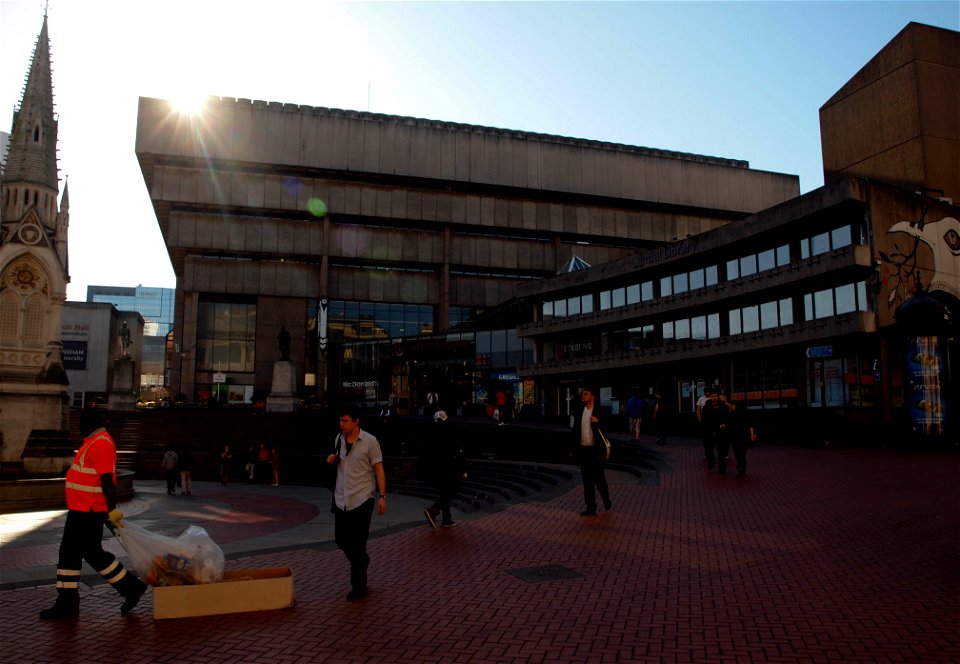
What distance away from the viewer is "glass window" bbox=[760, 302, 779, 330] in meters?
35.6

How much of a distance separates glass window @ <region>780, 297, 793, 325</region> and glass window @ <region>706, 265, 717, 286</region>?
15.3 feet

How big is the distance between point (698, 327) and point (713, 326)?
41.9 inches

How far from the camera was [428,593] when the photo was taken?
643cm

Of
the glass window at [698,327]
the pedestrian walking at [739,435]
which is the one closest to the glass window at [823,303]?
the glass window at [698,327]

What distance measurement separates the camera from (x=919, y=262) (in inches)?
1242

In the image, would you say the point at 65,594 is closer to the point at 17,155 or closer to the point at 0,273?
the point at 0,273

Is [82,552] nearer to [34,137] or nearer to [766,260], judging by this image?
[34,137]

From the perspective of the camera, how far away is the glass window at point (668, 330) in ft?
138

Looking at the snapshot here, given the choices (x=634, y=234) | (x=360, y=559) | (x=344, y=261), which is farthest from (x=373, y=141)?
(x=360, y=559)

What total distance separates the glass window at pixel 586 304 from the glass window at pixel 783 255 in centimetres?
1436

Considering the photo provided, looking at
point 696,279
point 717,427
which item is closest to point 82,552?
point 717,427

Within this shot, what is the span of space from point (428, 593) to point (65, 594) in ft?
9.80

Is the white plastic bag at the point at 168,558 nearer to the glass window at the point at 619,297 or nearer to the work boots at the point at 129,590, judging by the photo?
the work boots at the point at 129,590

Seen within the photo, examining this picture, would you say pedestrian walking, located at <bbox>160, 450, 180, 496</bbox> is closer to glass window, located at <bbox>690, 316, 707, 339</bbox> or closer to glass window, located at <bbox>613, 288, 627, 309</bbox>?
glass window, located at <bbox>690, 316, 707, 339</bbox>
